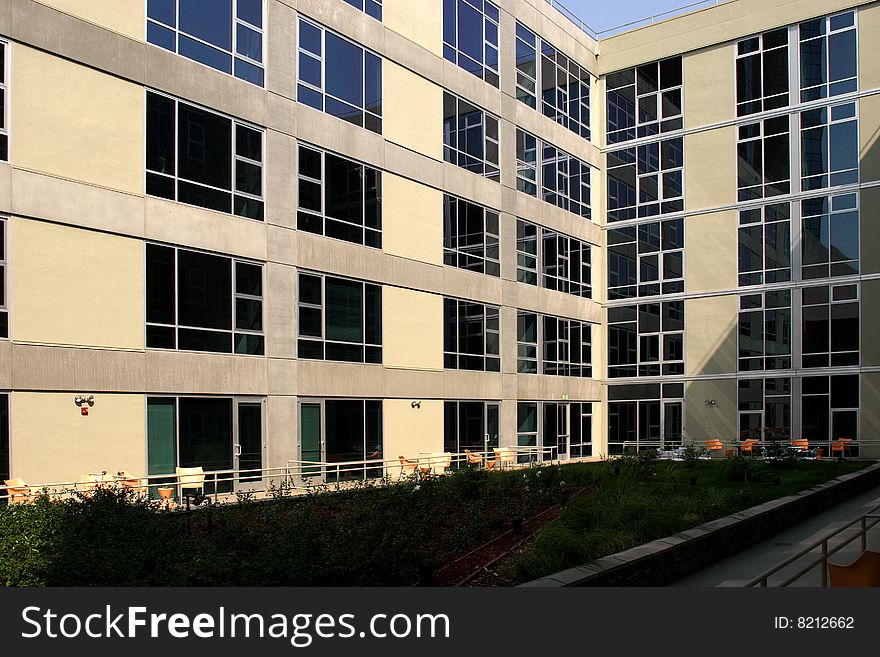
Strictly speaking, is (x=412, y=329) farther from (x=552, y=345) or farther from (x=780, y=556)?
(x=780, y=556)

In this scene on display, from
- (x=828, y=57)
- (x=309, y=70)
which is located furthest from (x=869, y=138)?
(x=309, y=70)

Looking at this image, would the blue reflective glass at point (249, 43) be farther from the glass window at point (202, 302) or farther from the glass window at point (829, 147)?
the glass window at point (829, 147)

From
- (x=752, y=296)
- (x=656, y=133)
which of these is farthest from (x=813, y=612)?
(x=656, y=133)

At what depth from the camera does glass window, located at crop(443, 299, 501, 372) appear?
98.3 ft

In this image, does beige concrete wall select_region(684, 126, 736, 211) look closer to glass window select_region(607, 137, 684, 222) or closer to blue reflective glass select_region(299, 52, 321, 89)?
glass window select_region(607, 137, 684, 222)

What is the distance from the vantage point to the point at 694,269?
1500 inches

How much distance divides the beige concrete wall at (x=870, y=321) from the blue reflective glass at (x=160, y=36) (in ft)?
89.1

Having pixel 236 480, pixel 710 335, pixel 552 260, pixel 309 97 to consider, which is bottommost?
pixel 236 480

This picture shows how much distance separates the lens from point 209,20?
71.5 ft

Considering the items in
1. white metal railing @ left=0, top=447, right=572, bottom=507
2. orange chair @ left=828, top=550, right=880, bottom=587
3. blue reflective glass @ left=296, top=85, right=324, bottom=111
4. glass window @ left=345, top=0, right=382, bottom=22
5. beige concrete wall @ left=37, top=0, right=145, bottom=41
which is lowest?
white metal railing @ left=0, top=447, right=572, bottom=507

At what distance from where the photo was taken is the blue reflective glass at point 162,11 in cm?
2033

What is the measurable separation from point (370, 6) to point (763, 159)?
1889 cm

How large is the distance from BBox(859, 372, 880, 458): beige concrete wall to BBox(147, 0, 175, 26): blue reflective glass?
28178mm

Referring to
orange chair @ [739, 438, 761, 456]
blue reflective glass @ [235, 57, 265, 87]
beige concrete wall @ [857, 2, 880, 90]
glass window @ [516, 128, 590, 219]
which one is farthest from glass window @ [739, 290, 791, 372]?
blue reflective glass @ [235, 57, 265, 87]
